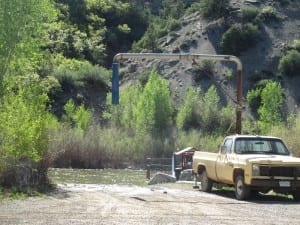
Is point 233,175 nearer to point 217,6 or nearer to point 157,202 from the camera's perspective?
point 157,202

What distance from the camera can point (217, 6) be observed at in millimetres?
98000

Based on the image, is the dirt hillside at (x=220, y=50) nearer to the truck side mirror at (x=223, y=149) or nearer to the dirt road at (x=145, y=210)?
the truck side mirror at (x=223, y=149)

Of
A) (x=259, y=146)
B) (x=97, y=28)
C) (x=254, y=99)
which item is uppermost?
(x=97, y=28)

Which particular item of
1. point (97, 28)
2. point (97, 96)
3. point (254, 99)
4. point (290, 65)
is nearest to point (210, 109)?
point (254, 99)

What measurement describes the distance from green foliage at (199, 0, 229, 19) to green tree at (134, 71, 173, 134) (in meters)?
25.9

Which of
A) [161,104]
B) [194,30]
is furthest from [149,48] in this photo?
[161,104]

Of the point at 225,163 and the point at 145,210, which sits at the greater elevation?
the point at 225,163

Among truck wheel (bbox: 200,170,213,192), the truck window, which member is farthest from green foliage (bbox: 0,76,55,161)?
the truck window

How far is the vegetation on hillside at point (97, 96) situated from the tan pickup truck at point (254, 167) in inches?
232

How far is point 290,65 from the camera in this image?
285 ft

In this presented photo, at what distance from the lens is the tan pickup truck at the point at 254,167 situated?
21.1 metres

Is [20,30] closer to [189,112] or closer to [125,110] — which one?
[125,110]

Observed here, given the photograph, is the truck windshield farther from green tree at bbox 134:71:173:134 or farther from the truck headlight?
green tree at bbox 134:71:173:134

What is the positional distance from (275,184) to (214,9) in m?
79.2
